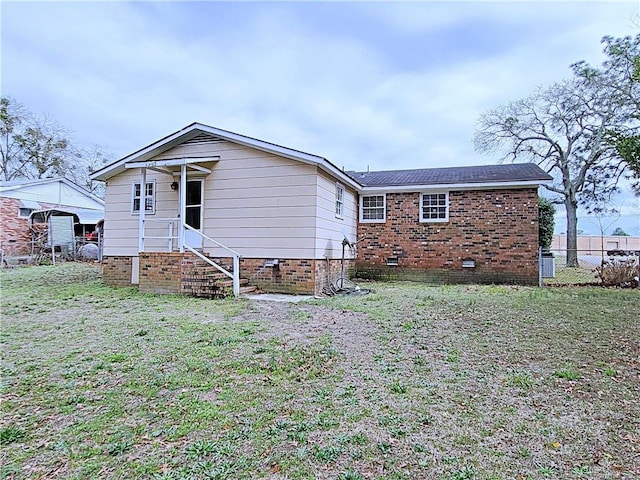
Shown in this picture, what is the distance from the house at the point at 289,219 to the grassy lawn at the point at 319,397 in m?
3.19

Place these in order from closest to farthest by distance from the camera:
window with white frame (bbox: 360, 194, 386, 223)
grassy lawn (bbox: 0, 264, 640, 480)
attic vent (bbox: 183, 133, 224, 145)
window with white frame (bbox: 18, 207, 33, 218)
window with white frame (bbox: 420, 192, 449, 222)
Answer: grassy lawn (bbox: 0, 264, 640, 480)
attic vent (bbox: 183, 133, 224, 145)
window with white frame (bbox: 420, 192, 449, 222)
window with white frame (bbox: 360, 194, 386, 223)
window with white frame (bbox: 18, 207, 33, 218)

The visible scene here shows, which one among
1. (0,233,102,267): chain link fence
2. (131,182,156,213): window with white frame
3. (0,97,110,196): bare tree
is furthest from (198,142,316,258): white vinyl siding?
(0,97,110,196): bare tree

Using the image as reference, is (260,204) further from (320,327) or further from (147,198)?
(320,327)

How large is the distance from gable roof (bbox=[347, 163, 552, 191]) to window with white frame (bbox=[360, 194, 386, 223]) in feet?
1.49

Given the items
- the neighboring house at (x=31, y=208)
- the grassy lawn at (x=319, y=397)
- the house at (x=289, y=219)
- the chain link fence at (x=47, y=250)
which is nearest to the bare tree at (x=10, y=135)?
the neighboring house at (x=31, y=208)

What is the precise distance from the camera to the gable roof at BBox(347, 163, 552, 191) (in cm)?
1202

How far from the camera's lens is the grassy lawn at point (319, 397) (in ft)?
7.88

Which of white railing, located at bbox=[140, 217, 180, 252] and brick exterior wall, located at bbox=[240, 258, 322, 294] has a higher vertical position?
white railing, located at bbox=[140, 217, 180, 252]

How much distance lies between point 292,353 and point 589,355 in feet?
11.4

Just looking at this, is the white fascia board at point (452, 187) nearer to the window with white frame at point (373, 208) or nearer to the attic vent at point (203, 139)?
the window with white frame at point (373, 208)

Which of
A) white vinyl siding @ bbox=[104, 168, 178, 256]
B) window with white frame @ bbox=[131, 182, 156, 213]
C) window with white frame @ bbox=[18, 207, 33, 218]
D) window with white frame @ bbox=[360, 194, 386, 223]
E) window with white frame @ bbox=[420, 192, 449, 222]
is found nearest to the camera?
white vinyl siding @ bbox=[104, 168, 178, 256]

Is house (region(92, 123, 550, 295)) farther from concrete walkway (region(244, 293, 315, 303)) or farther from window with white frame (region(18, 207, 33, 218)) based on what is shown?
window with white frame (region(18, 207, 33, 218))

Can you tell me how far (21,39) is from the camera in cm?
1150

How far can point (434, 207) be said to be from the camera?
1301 centimetres
